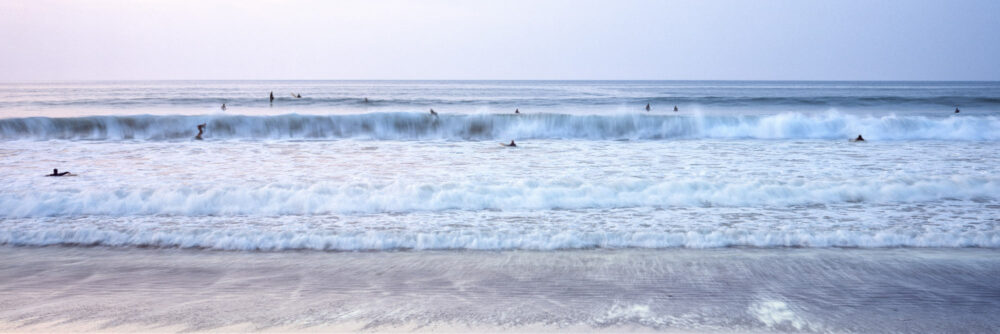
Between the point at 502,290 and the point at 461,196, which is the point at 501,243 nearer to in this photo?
the point at 502,290

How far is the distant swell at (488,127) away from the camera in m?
17.2

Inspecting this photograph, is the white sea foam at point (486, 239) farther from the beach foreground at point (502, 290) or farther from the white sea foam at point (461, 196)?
the white sea foam at point (461, 196)

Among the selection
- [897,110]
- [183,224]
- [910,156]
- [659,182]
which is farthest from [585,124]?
[897,110]

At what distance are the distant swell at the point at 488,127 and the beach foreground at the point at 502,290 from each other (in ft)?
39.1

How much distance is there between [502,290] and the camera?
13.4 feet

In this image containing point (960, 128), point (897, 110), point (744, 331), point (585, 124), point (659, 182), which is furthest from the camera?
point (897, 110)

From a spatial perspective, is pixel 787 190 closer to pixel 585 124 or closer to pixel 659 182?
pixel 659 182

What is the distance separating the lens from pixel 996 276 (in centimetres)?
437

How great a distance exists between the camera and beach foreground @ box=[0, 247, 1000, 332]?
3527mm

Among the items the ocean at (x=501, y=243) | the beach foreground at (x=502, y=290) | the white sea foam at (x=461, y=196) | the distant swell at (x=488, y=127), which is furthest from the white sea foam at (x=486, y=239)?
the distant swell at (x=488, y=127)

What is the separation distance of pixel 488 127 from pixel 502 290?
50.3 feet

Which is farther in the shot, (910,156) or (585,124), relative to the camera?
(585,124)

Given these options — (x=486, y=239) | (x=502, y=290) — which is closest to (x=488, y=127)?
(x=486, y=239)

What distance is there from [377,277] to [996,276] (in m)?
4.37
